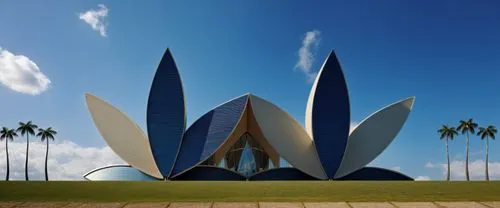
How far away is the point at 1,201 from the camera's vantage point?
27.2 ft

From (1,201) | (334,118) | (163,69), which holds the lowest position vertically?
(1,201)

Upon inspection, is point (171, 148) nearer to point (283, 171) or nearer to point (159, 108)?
point (159, 108)

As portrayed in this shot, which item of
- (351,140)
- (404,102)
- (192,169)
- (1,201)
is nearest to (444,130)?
(404,102)

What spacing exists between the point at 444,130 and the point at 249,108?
96.1 ft

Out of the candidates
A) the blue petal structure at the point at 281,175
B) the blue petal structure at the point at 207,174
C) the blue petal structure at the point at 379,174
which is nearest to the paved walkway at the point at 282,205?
the blue petal structure at the point at 207,174

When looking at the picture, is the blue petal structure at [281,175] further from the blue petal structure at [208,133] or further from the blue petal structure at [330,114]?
the blue petal structure at [208,133]

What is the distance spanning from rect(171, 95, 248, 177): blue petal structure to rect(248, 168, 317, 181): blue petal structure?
4.45 meters

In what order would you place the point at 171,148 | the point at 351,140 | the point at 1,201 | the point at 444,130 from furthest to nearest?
the point at 444,130 → the point at 351,140 → the point at 171,148 → the point at 1,201

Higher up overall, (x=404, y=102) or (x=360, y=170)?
(x=404, y=102)

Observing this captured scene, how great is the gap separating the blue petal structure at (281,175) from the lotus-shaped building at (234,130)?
8 cm

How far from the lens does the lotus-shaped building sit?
31297mm

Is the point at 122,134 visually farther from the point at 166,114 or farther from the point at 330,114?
the point at 330,114

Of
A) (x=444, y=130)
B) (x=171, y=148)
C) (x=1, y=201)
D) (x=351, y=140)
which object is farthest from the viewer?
(x=444, y=130)

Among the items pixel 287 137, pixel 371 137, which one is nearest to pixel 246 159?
pixel 287 137
